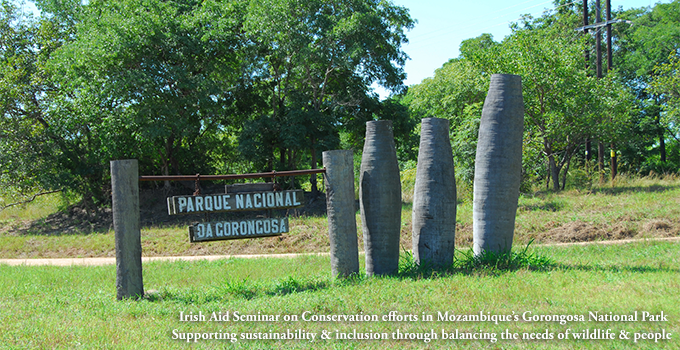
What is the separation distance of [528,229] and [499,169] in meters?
6.14

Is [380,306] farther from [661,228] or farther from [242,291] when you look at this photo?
[661,228]

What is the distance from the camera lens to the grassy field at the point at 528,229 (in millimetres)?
12242

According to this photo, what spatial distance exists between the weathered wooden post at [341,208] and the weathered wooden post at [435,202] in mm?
1050

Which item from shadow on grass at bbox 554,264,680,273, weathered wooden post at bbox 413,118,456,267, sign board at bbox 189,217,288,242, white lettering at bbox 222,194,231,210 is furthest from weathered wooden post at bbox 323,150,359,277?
shadow on grass at bbox 554,264,680,273

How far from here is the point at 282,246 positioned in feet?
47.5

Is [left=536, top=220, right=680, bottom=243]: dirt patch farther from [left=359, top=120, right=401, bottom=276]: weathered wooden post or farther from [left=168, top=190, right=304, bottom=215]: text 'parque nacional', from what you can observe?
[left=168, top=190, right=304, bottom=215]: text 'parque nacional'

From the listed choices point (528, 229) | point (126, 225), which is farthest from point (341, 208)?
point (528, 229)

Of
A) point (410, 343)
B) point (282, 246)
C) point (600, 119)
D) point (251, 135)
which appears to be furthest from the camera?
point (251, 135)

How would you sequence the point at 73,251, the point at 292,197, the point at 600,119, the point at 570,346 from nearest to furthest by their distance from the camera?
the point at 570,346
the point at 292,197
the point at 73,251
the point at 600,119

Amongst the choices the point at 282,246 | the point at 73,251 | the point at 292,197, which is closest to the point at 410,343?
the point at 292,197

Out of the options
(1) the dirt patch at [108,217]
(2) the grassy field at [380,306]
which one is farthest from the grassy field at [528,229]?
(2) the grassy field at [380,306]

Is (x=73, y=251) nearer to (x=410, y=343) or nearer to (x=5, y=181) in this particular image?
(x=5, y=181)

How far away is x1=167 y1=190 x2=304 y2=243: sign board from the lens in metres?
6.84

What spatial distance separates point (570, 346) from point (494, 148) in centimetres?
367
